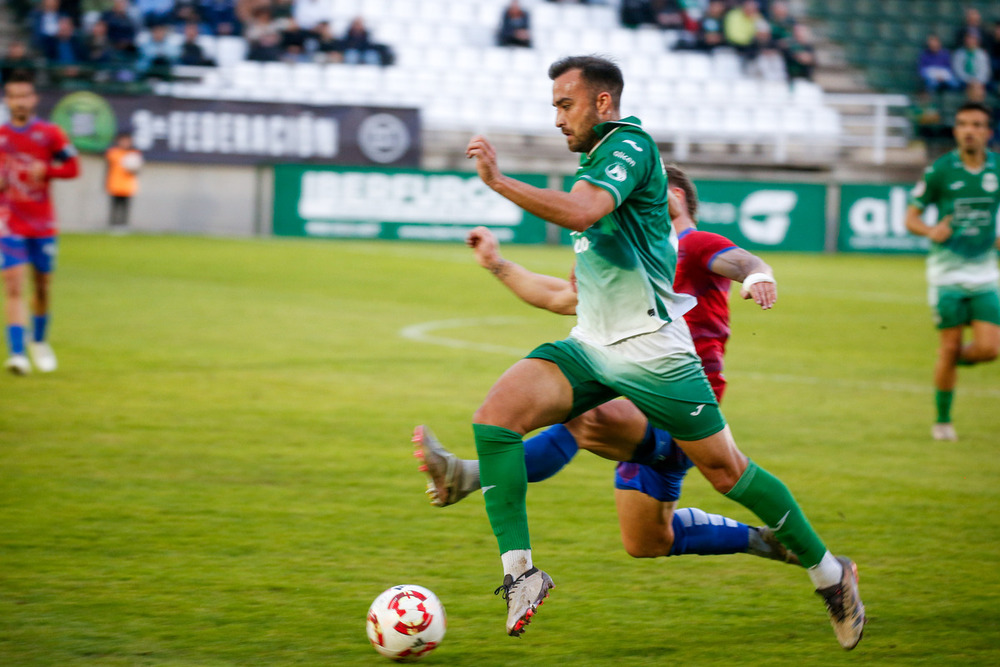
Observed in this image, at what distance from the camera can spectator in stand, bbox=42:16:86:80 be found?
24.6 m

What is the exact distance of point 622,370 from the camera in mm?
4273

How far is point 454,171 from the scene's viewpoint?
1020 inches

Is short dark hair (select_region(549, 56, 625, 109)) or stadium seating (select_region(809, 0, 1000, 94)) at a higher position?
stadium seating (select_region(809, 0, 1000, 94))

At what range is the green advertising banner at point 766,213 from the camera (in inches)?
1049

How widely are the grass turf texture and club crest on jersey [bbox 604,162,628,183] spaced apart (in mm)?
1623

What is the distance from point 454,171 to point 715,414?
2205 cm

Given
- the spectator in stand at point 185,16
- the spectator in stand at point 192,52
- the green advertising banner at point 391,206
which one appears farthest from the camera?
the spectator in stand at point 185,16

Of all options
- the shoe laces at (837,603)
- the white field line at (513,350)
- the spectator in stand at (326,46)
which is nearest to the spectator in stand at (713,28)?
the spectator in stand at (326,46)

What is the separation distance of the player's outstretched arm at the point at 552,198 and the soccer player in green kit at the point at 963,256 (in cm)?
524

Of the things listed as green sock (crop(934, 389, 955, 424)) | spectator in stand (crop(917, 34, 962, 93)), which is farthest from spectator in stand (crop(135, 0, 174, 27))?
green sock (crop(934, 389, 955, 424))

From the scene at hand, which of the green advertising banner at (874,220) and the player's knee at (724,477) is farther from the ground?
the player's knee at (724,477)

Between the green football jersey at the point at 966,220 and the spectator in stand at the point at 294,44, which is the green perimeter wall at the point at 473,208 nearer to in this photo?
the spectator in stand at the point at 294,44

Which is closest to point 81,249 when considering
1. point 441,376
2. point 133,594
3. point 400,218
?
point 400,218

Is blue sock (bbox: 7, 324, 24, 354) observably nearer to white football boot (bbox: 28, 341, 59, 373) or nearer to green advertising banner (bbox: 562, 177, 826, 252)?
white football boot (bbox: 28, 341, 59, 373)
